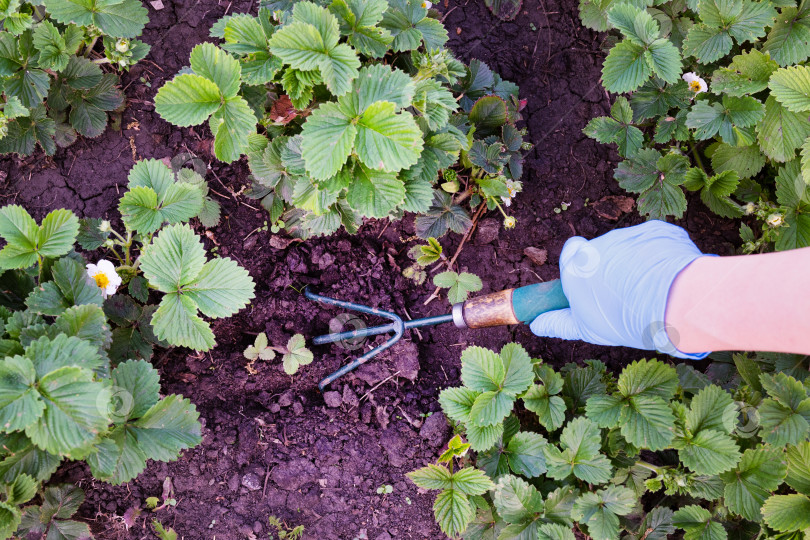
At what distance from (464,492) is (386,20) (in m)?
1.75

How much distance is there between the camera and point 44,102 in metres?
2.25

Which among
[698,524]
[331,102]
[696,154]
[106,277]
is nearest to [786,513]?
[698,524]

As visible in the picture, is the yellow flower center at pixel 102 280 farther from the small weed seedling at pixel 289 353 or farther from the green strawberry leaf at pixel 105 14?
the green strawberry leaf at pixel 105 14

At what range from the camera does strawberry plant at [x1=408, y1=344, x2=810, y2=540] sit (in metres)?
1.96

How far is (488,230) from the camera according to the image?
252cm

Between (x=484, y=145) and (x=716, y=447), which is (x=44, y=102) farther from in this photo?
(x=716, y=447)

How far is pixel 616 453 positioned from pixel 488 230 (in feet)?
3.65

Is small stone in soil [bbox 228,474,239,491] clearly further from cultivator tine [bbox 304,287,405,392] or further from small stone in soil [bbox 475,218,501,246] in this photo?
small stone in soil [bbox 475,218,501,246]

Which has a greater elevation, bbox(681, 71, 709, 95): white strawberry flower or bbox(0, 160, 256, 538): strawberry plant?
bbox(681, 71, 709, 95): white strawberry flower

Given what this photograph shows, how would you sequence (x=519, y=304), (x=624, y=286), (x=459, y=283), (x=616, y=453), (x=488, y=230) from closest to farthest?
(x=624, y=286) → (x=519, y=304) → (x=616, y=453) → (x=459, y=283) → (x=488, y=230)

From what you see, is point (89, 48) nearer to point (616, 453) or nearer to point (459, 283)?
point (459, 283)

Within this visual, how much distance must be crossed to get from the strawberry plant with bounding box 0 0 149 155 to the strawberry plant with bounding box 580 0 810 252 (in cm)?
196

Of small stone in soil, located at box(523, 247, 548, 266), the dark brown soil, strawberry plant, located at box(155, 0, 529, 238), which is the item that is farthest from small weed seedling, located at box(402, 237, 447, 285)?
small stone in soil, located at box(523, 247, 548, 266)

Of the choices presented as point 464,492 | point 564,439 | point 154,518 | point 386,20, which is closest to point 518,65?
point 386,20
